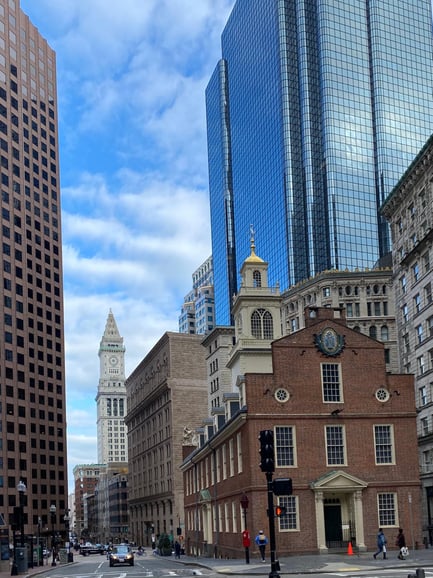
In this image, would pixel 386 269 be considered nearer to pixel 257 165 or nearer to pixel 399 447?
pixel 257 165


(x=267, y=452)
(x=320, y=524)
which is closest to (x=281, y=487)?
(x=267, y=452)

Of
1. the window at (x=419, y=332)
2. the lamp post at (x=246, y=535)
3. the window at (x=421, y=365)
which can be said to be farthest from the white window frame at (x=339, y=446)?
the window at (x=419, y=332)

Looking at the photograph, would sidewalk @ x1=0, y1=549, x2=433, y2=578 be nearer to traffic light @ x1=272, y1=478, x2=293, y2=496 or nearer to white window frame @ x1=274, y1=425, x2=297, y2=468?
white window frame @ x1=274, y1=425, x2=297, y2=468

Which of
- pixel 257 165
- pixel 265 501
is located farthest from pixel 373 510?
pixel 257 165

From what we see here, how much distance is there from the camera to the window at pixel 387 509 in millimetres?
47156

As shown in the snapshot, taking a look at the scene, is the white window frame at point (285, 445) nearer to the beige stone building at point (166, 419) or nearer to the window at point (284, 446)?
the window at point (284, 446)

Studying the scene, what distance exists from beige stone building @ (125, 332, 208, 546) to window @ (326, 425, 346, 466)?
196 ft

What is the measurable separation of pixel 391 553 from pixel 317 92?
451 ft

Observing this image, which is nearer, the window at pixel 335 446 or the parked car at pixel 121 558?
the window at pixel 335 446

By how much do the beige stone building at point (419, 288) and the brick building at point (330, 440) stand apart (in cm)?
2128

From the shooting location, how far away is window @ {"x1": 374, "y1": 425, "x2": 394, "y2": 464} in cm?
4791

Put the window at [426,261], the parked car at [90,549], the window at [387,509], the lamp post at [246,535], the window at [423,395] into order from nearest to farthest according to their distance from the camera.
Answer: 1. the lamp post at [246,535]
2. the window at [387,509]
3. the window at [423,395]
4. the window at [426,261]
5. the parked car at [90,549]

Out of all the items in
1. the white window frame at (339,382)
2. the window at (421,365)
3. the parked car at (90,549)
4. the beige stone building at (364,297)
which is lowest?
the parked car at (90,549)

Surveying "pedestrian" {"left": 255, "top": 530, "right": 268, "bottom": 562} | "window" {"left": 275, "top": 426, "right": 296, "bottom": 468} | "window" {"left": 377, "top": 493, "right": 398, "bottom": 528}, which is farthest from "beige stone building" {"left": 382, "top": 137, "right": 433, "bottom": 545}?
"pedestrian" {"left": 255, "top": 530, "right": 268, "bottom": 562}
